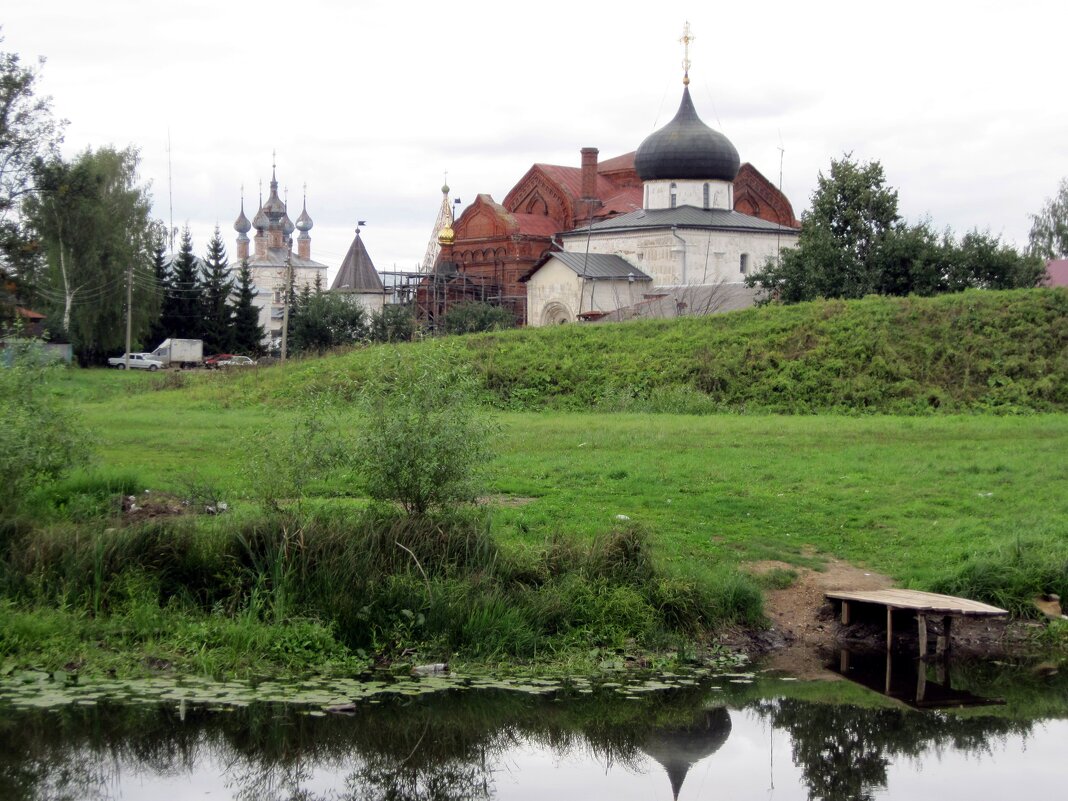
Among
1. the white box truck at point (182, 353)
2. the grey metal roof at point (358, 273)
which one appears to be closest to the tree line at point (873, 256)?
the white box truck at point (182, 353)

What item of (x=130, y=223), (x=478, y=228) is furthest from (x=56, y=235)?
(x=478, y=228)

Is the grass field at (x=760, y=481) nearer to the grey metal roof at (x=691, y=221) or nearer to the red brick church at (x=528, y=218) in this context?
the grey metal roof at (x=691, y=221)

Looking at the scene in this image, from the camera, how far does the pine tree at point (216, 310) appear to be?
58.8 meters

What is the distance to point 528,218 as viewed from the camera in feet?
204

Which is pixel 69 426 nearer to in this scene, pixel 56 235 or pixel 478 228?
pixel 56 235

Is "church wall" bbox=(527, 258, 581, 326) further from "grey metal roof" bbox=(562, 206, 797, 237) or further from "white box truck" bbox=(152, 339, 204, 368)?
"white box truck" bbox=(152, 339, 204, 368)

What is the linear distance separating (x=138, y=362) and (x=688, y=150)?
2516 cm

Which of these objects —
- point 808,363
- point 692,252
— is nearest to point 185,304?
point 692,252

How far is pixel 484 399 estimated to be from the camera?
26844mm

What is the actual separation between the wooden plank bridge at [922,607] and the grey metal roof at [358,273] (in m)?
61.6

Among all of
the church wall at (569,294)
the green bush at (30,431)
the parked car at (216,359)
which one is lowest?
the green bush at (30,431)

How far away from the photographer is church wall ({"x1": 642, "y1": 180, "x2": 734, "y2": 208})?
52469 millimetres

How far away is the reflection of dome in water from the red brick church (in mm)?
49019

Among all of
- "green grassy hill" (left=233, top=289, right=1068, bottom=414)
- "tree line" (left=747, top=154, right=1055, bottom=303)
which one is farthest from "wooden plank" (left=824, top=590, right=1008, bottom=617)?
"tree line" (left=747, top=154, right=1055, bottom=303)
